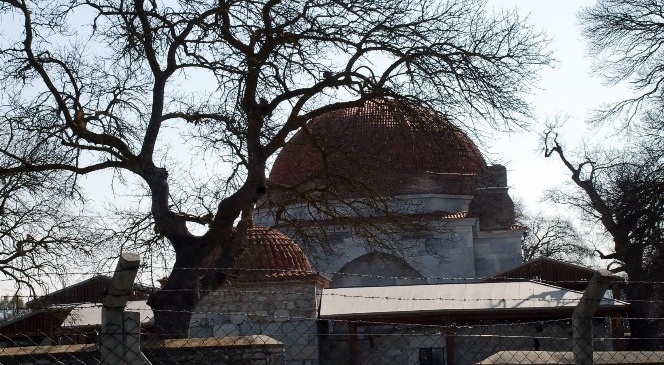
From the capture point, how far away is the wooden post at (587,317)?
16.9ft

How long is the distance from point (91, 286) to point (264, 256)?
17.9ft

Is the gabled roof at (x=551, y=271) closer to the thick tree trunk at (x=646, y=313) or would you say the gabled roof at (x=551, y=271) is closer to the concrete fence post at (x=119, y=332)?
the thick tree trunk at (x=646, y=313)

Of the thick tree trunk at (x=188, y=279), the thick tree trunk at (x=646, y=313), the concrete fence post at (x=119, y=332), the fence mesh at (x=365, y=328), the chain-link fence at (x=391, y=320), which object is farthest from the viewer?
the thick tree trunk at (x=646, y=313)

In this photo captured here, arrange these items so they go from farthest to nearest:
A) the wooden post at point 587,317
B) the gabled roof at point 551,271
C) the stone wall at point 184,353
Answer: the gabled roof at point 551,271 → the stone wall at point 184,353 → the wooden post at point 587,317

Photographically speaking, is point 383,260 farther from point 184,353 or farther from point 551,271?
point 184,353

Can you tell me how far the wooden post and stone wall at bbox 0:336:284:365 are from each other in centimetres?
185

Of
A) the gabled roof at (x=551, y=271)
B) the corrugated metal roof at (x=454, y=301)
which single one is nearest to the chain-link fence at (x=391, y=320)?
the corrugated metal roof at (x=454, y=301)

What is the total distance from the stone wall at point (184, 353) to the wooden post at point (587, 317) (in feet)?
6.07

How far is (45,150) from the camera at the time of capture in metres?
12.7

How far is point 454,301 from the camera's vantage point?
1822cm

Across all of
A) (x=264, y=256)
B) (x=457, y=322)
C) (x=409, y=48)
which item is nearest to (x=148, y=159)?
(x=409, y=48)

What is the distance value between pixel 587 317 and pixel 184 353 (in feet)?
8.81

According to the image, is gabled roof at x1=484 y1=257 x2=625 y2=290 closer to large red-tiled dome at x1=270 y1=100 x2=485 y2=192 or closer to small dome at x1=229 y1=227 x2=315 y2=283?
small dome at x1=229 y1=227 x2=315 y2=283

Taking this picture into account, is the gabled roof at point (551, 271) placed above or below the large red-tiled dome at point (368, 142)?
above
